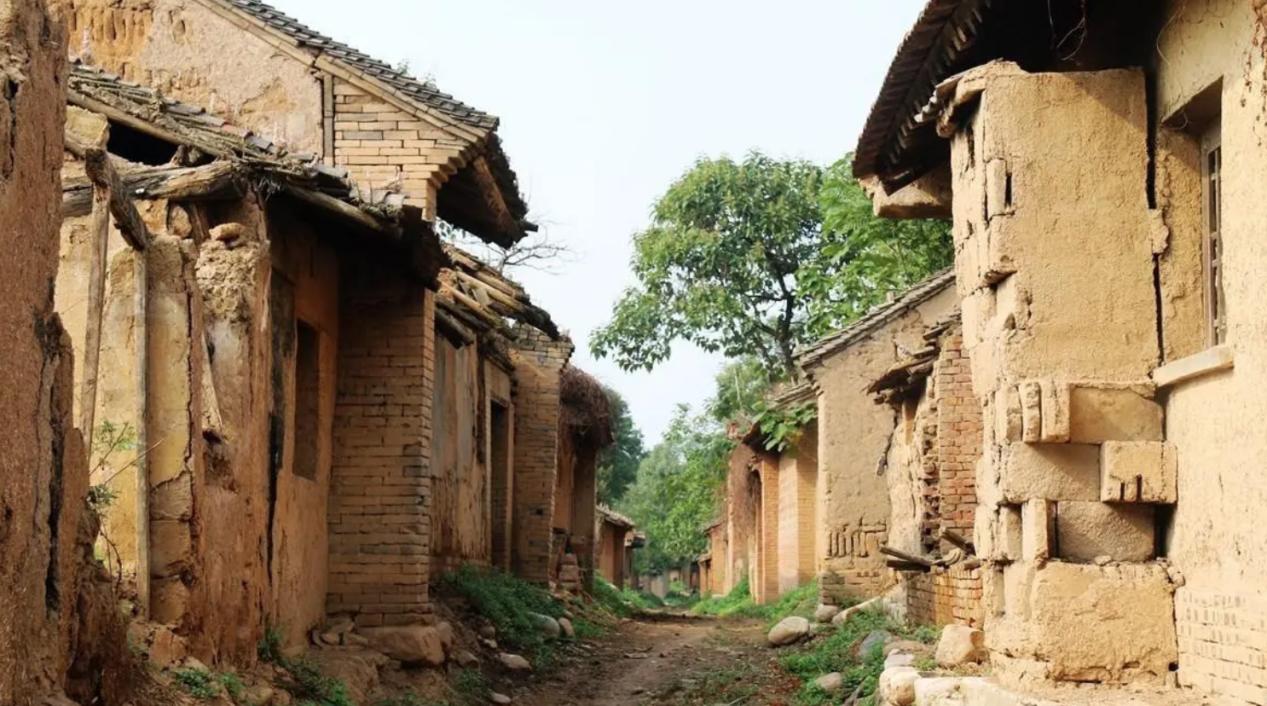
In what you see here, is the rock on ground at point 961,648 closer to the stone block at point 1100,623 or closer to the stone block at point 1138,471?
the stone block at point 1100,623

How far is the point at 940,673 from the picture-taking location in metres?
9.34

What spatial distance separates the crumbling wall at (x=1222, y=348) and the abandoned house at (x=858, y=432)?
1271cm

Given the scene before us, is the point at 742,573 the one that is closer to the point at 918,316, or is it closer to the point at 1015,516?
the point at 918,316

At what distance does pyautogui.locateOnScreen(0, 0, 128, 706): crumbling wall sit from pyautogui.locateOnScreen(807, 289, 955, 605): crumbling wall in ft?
46.8

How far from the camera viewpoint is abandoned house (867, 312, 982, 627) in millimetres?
12867

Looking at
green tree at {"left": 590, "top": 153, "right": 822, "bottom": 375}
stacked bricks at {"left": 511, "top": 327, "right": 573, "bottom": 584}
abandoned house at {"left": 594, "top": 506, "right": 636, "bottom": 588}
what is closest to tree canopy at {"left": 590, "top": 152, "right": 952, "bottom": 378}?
green tree at {"left": 590, "top": 153, "right": 822, "bottom": 375}

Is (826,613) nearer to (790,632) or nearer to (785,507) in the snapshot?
(790,632)

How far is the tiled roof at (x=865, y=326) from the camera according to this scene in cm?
2042

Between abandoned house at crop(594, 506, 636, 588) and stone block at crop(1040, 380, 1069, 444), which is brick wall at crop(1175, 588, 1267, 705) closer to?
stone block at crop(1040, 380, 1069, 444)

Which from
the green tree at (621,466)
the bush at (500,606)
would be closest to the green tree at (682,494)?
the green tree at (621,466)

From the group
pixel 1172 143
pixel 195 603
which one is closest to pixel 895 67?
pixel 1172 143

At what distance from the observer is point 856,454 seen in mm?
20703

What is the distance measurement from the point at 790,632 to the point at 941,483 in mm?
4952

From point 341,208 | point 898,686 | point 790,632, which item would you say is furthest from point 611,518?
point 898,686
